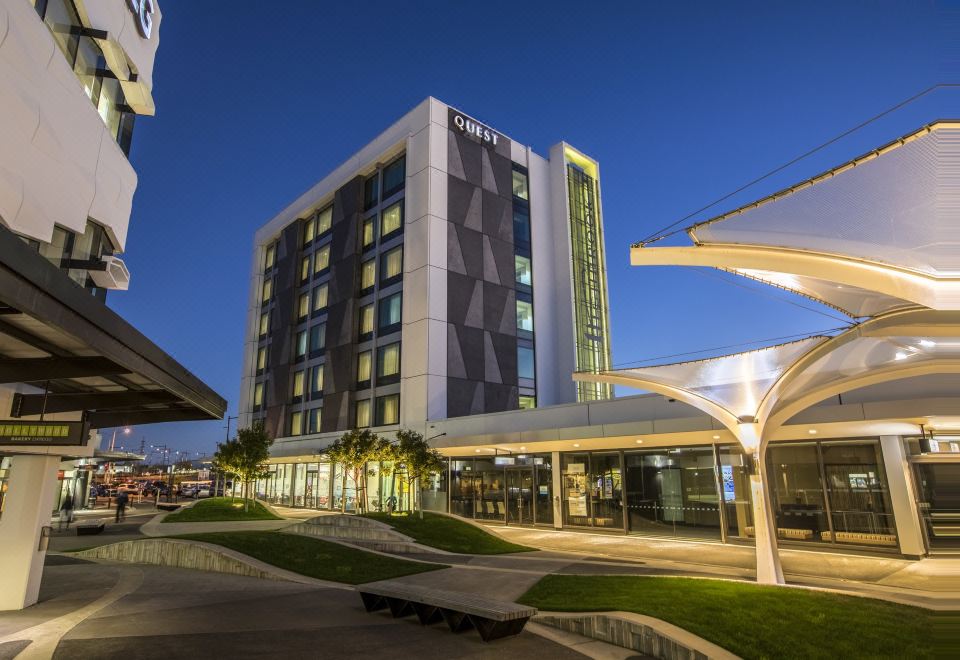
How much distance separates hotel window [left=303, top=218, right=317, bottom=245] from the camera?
5425 centimetres

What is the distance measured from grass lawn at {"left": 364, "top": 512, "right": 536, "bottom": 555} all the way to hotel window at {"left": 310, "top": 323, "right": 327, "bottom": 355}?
2597 centimetres

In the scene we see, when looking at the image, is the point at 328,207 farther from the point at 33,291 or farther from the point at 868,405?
the point at 33,291

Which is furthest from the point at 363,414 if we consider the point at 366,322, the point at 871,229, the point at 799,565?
the point at 871,229

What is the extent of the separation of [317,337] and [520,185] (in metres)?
22.0

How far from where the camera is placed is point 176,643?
8.74m

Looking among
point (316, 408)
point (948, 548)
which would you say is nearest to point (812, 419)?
point (948, 548)

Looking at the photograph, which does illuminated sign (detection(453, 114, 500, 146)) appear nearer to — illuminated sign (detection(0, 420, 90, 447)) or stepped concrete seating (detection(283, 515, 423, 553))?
stepped concrete seating (detection(283, 515, 423, 553))

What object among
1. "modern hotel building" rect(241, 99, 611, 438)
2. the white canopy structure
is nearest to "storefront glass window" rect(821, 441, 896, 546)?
the white canopy structure

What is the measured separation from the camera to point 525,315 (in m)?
44.5

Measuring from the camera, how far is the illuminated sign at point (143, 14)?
22.2 meters

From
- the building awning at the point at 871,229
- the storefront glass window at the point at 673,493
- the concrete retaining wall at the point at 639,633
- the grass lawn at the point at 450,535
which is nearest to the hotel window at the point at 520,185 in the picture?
the storefront glass window at the point at 673,493

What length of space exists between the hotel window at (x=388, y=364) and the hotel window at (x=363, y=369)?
1291 millimetres

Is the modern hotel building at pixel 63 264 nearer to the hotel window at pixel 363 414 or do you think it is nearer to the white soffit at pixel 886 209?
the white soffit at pixel 886 209

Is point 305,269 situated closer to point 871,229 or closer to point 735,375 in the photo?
point 735,375
